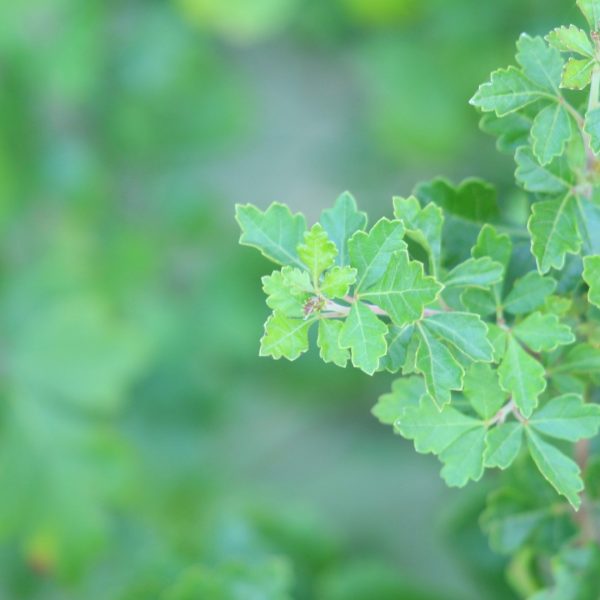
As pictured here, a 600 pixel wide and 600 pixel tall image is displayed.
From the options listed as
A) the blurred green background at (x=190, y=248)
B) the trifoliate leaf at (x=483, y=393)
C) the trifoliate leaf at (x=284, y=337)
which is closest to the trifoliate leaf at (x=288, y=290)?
the trifoliate leaf at (x=284, y=337)

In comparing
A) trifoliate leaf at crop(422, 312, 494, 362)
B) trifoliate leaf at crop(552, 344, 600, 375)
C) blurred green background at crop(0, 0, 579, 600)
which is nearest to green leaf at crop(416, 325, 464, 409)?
trifoliate leaf at crop(422, 312, 494, 362)

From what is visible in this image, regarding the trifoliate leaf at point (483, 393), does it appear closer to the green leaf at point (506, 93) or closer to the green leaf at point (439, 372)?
the green leaf at point (439, 372)

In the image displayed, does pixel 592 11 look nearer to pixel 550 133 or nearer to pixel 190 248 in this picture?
pixel 550 133

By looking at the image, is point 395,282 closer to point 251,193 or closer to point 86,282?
point 86,282

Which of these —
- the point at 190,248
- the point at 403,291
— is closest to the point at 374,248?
the point at 403,291

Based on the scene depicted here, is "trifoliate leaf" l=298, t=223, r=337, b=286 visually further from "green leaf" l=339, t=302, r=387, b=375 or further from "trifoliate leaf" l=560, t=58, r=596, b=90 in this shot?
"trifoliate leaf" l=560, t=58, r=596, b=90
